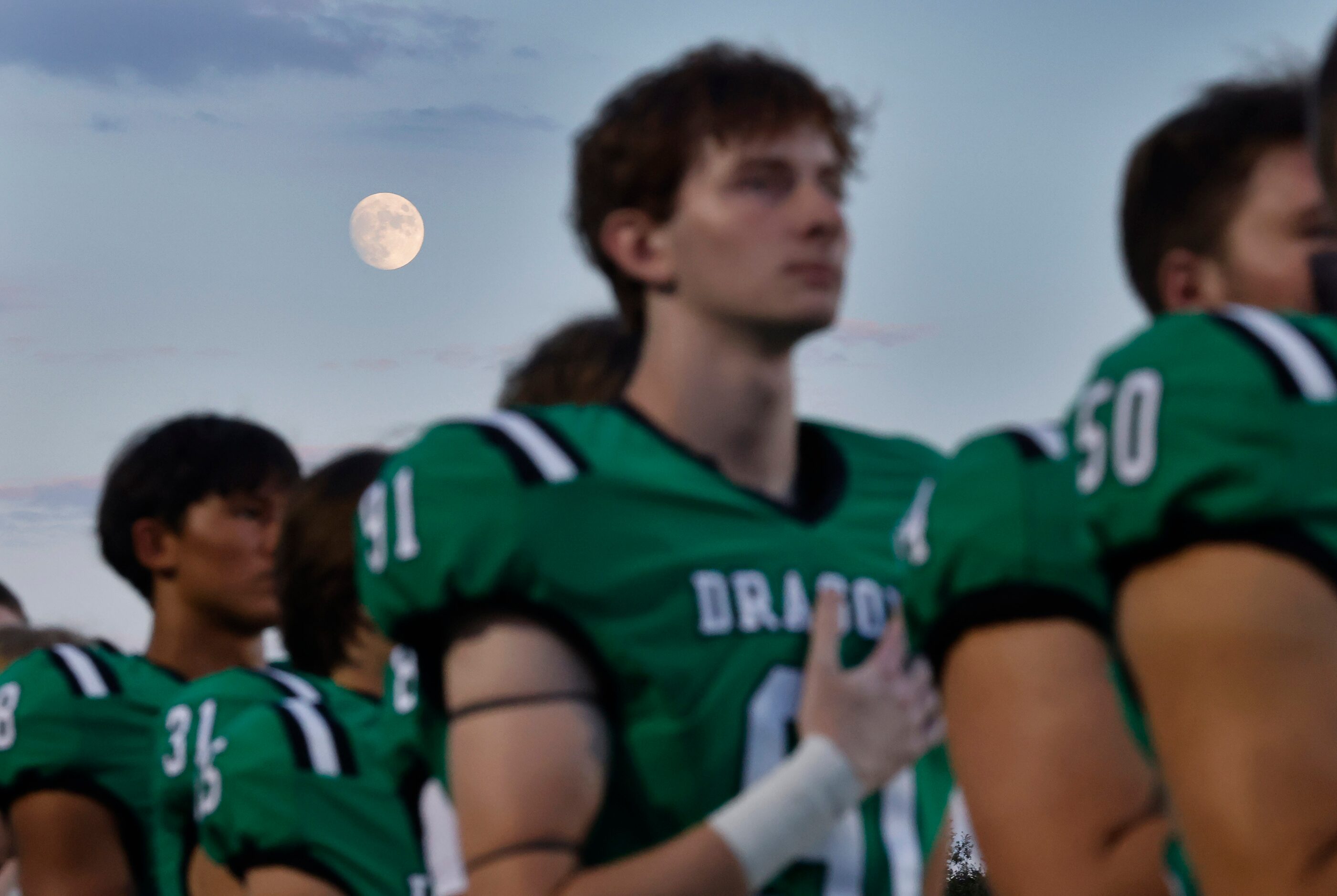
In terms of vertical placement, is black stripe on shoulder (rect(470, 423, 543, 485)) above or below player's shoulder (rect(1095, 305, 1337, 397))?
below

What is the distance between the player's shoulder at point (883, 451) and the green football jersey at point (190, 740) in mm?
1691

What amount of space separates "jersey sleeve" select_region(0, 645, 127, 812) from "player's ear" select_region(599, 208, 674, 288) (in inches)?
121

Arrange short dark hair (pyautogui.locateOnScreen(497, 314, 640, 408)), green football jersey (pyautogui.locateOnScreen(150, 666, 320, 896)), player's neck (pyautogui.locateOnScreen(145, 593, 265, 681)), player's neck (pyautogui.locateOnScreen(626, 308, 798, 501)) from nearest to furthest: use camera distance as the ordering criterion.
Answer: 1. player's neck (pyautogui.locateOnScreen(626, 308, 798, 501))
2. short dark hair (pyautogui.locateOnScreen(497, 314, 640, 408))
3. green football jersey (pyautogui.locateOnScreen(150, 666, 320, 896))
4. player's neck (pyautogui.locateOnScreen(145, 593, 265, 681))

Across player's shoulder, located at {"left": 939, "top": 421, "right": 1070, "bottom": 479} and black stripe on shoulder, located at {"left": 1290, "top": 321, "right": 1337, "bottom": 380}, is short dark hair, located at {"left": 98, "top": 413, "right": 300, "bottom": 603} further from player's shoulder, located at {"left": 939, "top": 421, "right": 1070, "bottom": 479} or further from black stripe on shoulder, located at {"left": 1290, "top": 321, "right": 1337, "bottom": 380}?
black stripe on shoulder, located at {"left": 1290, "top": 321, "right": 1337, "bottom": 380}

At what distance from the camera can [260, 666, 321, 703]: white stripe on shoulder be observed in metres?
4.29

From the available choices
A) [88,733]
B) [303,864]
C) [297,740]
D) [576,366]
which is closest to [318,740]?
[297,740]

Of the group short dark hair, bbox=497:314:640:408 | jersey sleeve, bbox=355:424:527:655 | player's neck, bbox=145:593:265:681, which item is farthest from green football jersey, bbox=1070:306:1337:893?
player's neck, bbox=145:593:265:681

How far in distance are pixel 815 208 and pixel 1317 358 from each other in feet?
3.98

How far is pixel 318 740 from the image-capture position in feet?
13.2

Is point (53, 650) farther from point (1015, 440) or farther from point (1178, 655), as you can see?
point (1178, 655)

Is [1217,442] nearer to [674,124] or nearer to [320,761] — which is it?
[674,124]

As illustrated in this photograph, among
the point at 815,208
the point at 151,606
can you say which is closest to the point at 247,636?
the point at 151,606

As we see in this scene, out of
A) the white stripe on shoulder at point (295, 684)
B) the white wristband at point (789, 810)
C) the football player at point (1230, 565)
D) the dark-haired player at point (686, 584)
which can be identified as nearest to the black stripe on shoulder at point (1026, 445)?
the dark-haired player at point (686, 584)

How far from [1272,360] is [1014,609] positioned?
0.74m
